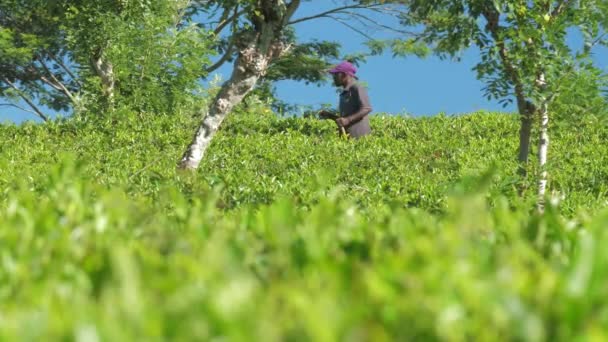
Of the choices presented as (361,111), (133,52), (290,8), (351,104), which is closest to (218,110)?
(290,8)

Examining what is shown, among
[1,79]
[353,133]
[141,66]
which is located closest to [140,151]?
[353,133]

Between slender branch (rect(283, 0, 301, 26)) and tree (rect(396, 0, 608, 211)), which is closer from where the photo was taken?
tree (rect(396, 0, 608, 211))

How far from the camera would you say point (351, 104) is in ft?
61.5

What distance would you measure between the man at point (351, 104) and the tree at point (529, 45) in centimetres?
607

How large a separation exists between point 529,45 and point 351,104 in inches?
301

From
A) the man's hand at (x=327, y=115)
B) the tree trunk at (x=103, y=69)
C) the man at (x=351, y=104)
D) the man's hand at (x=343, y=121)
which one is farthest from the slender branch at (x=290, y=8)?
the tree trunk at (x=103, y=69)

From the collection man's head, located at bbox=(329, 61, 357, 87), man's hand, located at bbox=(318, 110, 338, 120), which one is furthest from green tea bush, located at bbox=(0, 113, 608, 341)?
man's head, located at bbox=(329, 61, 357, 87)

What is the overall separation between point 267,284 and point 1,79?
35.2 metres

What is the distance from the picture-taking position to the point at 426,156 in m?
16.3

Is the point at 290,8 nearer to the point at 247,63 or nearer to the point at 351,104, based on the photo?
the point at 247,63

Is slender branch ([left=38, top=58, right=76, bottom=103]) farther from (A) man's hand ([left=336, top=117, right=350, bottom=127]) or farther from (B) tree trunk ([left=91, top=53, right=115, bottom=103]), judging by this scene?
(A) man's hand ([left=336, top=117, right=350, bottom=127])

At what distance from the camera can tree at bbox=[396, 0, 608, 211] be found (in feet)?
36.0

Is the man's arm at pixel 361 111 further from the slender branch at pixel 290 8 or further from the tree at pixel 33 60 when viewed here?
the tree at pixel 33 60

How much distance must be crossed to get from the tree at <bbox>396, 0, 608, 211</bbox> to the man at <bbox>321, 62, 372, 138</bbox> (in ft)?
19.9
